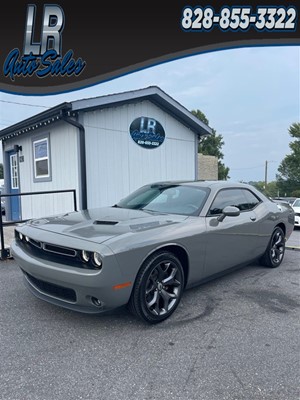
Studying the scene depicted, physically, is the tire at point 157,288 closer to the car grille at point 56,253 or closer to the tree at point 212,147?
the car grille at point 56,253

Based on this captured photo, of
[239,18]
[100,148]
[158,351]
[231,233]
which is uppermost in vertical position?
[239,18]

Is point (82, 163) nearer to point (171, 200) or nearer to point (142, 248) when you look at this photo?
point (171, 200)

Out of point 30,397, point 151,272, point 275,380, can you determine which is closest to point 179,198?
point 151,272

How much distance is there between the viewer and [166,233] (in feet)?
10.5

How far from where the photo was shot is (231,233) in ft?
13.3

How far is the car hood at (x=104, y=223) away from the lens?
9.89 ft

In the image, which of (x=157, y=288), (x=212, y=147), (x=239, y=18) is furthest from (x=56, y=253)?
(x=212, y=147)

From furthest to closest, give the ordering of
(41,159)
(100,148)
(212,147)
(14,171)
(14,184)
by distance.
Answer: (212,147), (14,184), (14,171), (41,159), (100,148)

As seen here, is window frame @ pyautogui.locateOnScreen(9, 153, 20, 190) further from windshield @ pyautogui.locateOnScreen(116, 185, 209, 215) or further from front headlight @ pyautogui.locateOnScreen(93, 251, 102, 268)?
front headlight @ pyautogui.locateOnScreen(93, 251, 102, 268)

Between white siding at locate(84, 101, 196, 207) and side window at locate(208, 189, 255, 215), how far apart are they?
14.1ft

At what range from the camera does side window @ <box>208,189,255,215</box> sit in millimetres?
4061

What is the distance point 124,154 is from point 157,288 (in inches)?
237

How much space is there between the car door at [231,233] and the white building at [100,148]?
426cm

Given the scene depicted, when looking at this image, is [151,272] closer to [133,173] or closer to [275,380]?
[275,380]
